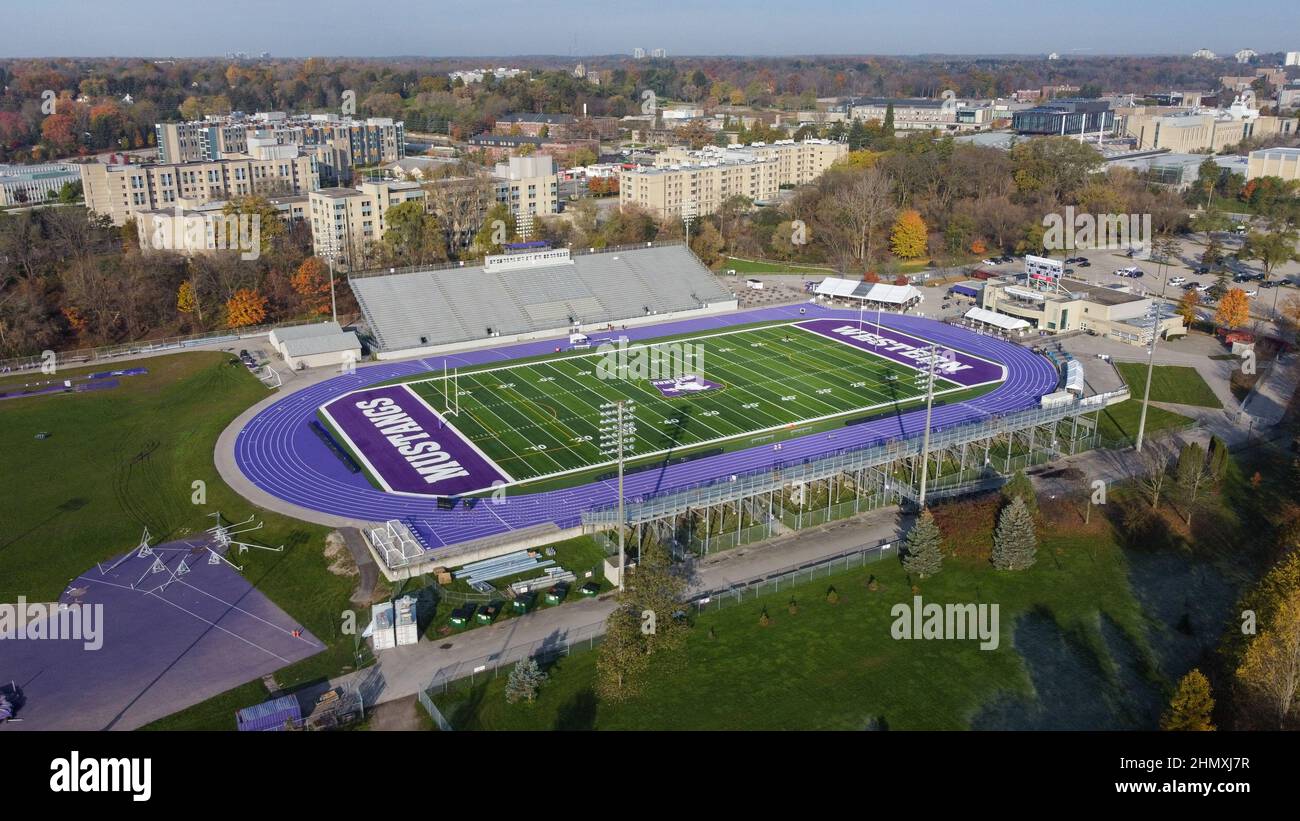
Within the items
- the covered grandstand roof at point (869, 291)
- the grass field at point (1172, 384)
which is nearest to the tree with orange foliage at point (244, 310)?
the covered grandstand roof at point (869, 291)

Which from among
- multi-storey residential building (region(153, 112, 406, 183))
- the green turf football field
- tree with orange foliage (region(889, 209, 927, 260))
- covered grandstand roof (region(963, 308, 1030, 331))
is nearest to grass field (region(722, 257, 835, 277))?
tree with orange foliage (region(889, 209, 927, 260))

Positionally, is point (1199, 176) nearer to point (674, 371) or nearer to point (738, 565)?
point (674, 371)

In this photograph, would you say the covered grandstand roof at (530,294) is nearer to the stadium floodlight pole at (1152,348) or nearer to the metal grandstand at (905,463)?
the metal grandstand at (905,463)

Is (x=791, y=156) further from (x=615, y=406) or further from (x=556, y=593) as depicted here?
(x=556, y=593)

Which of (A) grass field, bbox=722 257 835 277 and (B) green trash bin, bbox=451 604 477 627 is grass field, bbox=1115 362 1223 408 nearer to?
(A) grass field, bbox=722 257 835 277

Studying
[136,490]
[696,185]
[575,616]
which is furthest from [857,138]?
[575,616]

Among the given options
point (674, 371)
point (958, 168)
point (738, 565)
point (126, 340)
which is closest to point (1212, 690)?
point (738, 565)
